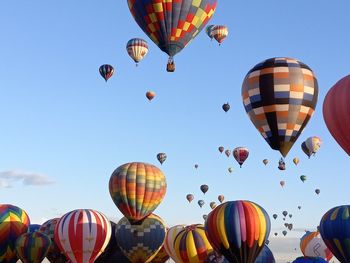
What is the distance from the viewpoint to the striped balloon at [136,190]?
88.3 feet

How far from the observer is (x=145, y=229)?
92.5 feet

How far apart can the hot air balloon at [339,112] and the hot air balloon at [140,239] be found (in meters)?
12.9

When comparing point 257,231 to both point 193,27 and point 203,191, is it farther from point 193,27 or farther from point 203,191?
point 203,191

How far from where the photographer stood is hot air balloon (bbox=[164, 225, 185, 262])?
2817cm

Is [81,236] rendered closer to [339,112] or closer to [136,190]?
[136,190]

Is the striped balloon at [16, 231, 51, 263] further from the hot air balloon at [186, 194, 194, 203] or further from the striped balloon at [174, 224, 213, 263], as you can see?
the hot air balloon at [186, 194, 194, 203]

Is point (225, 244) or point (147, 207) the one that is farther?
point (147, 207)

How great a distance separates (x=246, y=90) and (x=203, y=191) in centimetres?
2889

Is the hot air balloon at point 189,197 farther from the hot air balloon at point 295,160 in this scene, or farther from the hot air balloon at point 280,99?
the hot air balloon at point 280,99

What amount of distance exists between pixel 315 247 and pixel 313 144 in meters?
8.86

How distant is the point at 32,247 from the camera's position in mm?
26531

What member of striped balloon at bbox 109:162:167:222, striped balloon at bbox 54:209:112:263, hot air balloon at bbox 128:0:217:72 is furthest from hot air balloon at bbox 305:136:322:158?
hot air balloon at bbox 128:0:217:72

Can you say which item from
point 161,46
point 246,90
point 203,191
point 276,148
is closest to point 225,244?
point 276,148

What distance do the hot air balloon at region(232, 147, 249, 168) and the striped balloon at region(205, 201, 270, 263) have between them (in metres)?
14.8
